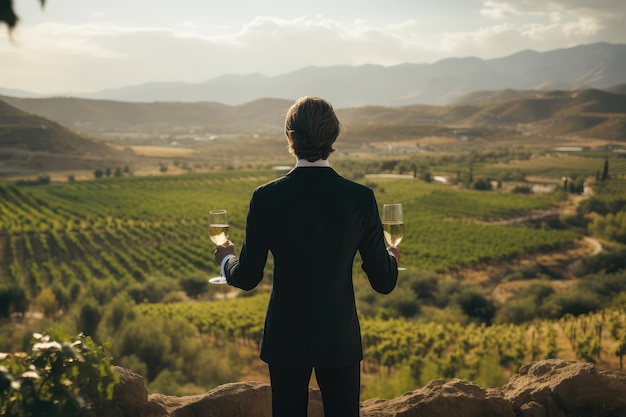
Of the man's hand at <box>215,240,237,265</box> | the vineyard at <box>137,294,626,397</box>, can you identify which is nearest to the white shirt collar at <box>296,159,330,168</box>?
the man's hand at <box>215,240,237,265</box>

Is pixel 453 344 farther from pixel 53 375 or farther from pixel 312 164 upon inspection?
pixel 53 375

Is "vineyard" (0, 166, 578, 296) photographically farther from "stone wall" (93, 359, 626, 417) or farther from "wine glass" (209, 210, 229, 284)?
"wine glass" (209, 210, 229, 284)

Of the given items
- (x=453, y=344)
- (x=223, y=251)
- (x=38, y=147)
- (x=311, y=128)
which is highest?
(x=311, y=128)

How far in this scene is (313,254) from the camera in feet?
7.07

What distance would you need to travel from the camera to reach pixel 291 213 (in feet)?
7.11

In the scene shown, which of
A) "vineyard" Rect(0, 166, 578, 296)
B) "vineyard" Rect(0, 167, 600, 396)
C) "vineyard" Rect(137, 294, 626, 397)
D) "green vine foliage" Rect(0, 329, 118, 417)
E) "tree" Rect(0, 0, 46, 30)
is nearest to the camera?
"tree" Rect(0, 0, 46, 30)

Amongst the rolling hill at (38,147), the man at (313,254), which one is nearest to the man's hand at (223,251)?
the man at (313,254)

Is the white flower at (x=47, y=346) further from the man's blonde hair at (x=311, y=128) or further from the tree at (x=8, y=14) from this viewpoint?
the man's blonde hair at (x=311, y=128)

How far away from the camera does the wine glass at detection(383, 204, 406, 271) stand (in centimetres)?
284

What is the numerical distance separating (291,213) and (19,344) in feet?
65.9

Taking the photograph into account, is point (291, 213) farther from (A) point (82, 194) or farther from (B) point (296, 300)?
(A) point (82, 194)

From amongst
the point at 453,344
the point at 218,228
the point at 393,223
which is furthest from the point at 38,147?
the point at 393,223

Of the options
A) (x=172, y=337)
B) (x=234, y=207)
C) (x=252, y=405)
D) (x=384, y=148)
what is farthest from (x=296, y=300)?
(x=384, y=148)

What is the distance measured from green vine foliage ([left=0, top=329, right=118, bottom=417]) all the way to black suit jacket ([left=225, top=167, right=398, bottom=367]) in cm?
66
